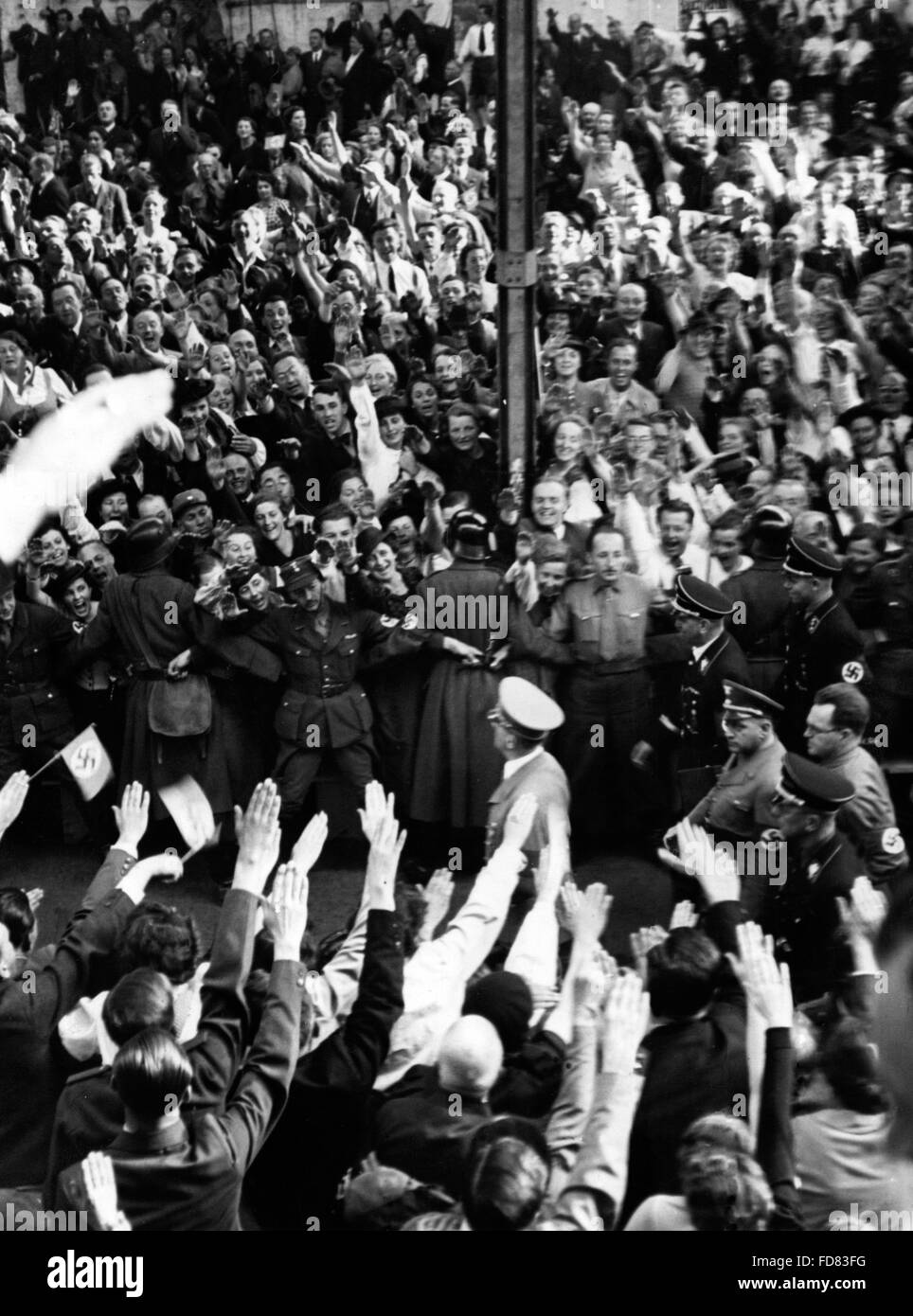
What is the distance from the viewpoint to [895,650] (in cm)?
666

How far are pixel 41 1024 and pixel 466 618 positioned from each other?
1.88 metres

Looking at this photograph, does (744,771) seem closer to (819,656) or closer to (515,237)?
(819,656)

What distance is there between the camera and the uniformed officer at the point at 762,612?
22.0 ft

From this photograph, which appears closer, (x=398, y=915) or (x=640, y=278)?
(x=398, y=915)

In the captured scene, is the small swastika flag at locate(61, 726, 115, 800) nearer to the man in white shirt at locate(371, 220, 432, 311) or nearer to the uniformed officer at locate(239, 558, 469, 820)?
the uniformed officer at locate(239, 558, 469, 820)

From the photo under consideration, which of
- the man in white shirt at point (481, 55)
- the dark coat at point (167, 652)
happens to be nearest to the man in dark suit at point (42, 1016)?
the dark coat at point (167, 652)

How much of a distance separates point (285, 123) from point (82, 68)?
2.35 ft

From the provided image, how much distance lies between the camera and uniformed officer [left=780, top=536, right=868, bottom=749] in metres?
6.65

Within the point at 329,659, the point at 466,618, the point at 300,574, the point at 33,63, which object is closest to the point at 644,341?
the point at 466,618

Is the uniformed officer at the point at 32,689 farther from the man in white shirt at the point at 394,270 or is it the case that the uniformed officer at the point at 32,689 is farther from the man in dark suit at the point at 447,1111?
the man in white shirt at the point at 394,270

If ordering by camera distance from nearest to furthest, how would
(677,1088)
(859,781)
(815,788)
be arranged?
(677,1088) < (815,788) < (859,781)

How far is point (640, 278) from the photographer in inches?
280
